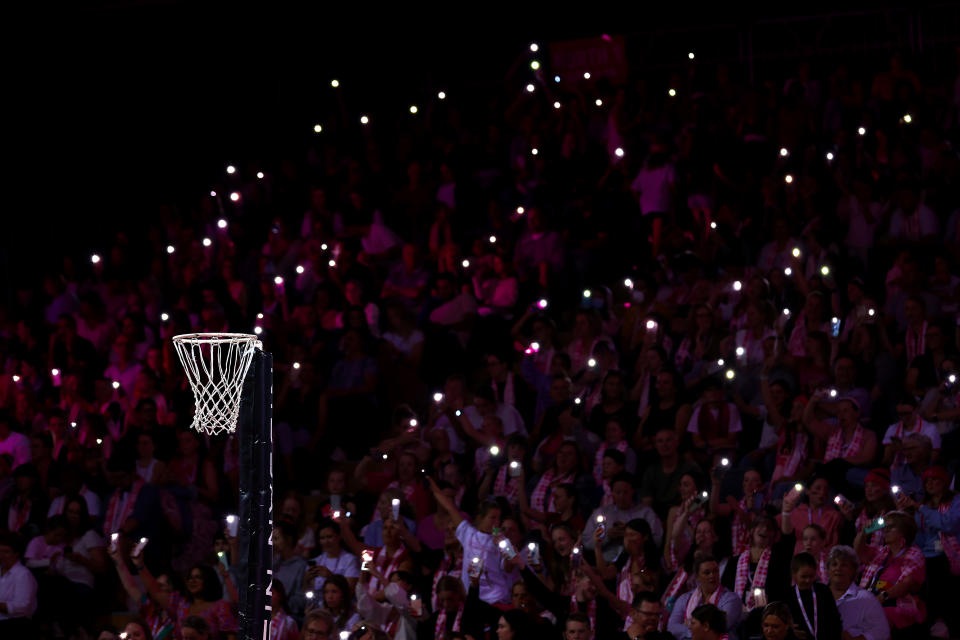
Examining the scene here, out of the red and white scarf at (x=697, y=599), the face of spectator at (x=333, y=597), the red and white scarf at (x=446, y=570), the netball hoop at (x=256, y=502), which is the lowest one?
the red and white scarf at (x=446, y=570)

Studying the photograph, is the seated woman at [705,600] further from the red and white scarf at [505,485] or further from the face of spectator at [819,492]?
the red and white scarf at [505,485]

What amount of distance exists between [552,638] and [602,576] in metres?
0.55

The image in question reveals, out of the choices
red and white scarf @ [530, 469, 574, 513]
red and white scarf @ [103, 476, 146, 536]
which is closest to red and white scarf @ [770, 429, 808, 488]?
red and white scarf @ [530, 469, 574, 513]

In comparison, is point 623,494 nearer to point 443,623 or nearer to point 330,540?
point 443,623

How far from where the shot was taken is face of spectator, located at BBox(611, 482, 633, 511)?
31.3 ft

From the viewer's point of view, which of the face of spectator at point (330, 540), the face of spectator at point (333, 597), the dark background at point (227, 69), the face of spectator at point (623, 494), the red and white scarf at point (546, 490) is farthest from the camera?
the dark background at point (227, 69)

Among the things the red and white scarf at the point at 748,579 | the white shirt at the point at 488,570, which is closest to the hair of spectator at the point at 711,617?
the red and white scarf at the point at 748,579

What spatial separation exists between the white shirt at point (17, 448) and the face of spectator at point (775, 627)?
283 inches

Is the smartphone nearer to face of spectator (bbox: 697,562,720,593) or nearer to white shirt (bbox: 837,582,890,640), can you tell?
white shirt (bbox: 837,582,890,640)

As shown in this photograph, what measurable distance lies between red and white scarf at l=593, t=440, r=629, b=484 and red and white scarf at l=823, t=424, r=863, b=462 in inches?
56.5

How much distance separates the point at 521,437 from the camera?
10.4m

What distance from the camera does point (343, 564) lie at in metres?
9.95

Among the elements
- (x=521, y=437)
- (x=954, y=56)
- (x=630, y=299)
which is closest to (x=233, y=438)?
(x=521, y=437)

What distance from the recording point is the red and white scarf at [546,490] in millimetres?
10133
